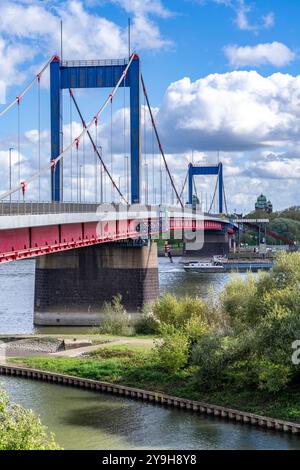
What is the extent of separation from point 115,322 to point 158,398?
19.2 meters

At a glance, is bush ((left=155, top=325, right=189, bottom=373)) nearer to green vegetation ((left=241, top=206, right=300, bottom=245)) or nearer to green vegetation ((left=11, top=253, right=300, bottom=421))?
green vegetation ((left=11, top=253, right=300, bottom=421))

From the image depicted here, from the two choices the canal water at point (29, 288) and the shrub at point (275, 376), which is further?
the canal water at point (29, 288)

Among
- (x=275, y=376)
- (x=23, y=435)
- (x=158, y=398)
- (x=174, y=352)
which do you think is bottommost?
(x=158, y=398)

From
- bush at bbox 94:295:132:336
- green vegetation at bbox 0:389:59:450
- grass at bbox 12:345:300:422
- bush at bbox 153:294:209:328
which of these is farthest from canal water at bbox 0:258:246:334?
green vegetation at bbox 0:389:59:450

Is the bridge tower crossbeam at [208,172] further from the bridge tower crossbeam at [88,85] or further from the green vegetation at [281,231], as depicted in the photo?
the bridge tower crossbeam at [88,85]

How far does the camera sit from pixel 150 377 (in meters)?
39.2

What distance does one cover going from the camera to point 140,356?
143ft

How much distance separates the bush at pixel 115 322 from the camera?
55000 millimetres

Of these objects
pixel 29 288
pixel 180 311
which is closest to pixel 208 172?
pixel 29 288

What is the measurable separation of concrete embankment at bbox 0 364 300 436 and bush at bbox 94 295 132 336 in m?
12.4

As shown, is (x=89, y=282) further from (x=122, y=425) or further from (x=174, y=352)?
(x=122, y=425)

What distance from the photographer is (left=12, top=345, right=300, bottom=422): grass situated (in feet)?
111

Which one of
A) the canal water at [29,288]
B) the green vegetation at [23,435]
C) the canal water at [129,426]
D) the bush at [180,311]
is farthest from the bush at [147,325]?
the green vegetation at [23,435]

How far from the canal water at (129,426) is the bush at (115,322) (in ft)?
52.8
